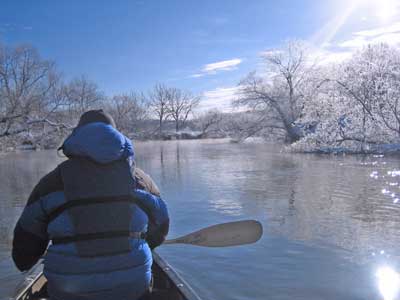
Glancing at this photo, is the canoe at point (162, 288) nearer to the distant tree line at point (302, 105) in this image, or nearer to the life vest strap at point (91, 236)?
the life vest strap at point (91, 236)

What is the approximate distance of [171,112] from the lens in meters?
78.4

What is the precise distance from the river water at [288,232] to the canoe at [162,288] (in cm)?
127

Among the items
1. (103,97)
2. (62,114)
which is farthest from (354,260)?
(103,97)

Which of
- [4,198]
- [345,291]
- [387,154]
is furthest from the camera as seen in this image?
[387,154]

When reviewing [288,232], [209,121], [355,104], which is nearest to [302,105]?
[355,104]

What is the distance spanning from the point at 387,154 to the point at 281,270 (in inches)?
704

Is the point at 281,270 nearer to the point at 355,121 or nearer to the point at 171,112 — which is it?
the point at 355,121

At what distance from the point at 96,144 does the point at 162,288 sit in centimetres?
218

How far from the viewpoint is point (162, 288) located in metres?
3.88

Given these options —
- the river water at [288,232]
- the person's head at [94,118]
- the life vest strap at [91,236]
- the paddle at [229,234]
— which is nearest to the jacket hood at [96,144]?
the person's head at [94,118]

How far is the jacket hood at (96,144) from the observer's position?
7.02ft

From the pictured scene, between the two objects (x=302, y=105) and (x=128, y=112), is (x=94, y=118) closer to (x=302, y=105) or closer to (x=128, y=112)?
(x=302, y=105)

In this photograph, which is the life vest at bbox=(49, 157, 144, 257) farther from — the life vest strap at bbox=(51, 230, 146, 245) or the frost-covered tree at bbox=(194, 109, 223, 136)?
the frost-covered tree at bbox=(194, 109, 223, 136)

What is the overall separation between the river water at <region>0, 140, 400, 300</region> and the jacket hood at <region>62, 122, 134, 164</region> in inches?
133
